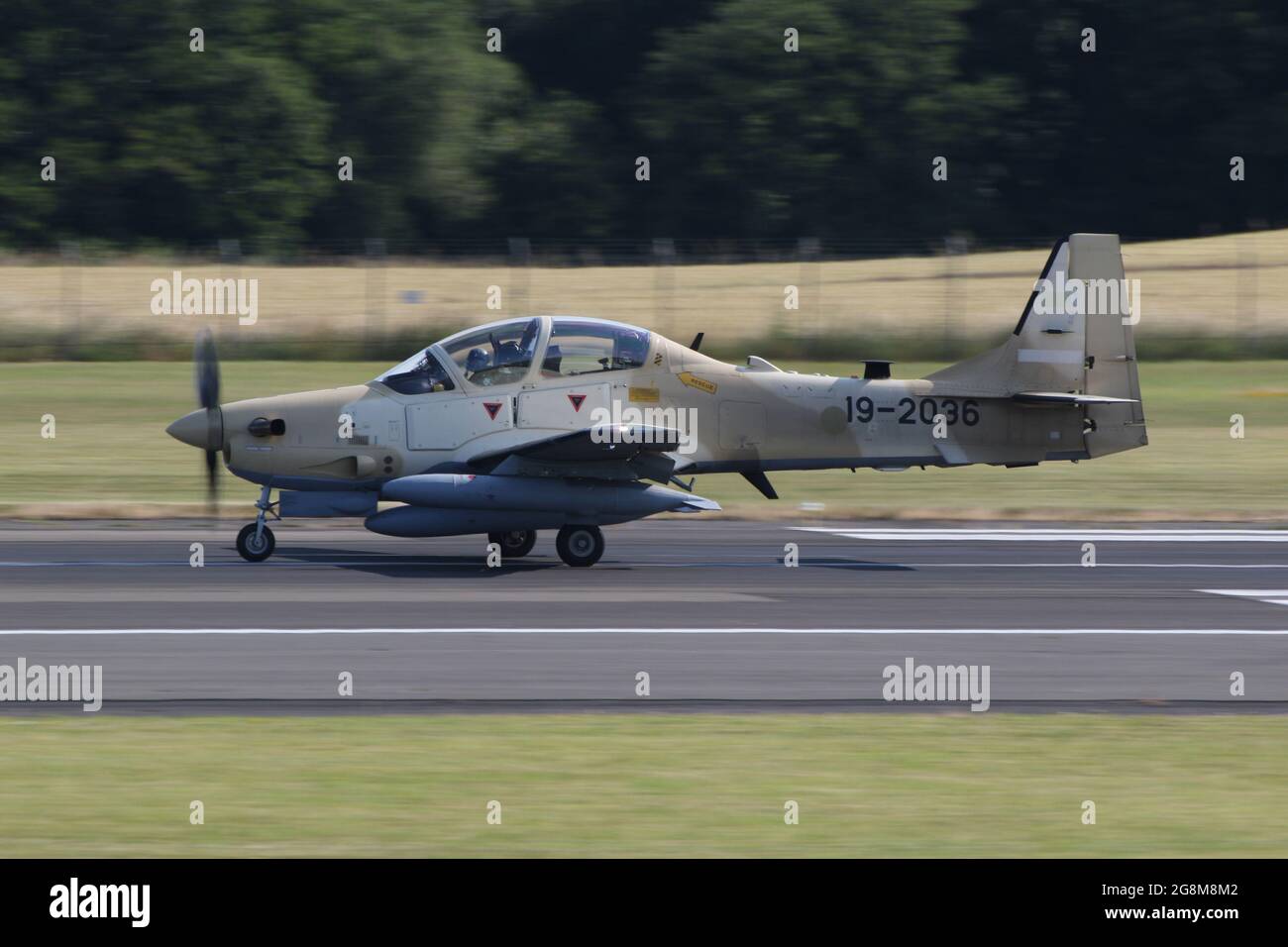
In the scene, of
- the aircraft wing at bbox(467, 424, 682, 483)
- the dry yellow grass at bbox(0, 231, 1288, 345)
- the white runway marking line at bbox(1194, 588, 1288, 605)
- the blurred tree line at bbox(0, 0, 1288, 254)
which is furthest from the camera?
the blurred tree line at bbox(0, 0, 1288, 254)

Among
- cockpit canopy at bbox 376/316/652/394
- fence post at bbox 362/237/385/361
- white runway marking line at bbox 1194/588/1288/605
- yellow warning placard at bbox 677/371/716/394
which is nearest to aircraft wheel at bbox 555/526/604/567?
cockpit canopy at bbox 376/316/652/394

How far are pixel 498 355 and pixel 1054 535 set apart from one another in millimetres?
7592

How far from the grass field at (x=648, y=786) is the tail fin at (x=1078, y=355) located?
760cm

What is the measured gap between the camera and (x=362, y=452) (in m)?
17.0

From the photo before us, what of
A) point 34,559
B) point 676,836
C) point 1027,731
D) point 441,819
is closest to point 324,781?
point 441,819

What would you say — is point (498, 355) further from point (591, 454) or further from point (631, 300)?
point (631, 300)

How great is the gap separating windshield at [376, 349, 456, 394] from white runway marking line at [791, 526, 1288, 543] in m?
5.57

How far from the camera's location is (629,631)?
558 inches

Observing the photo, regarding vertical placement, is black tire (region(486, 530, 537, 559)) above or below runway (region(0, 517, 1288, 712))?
above

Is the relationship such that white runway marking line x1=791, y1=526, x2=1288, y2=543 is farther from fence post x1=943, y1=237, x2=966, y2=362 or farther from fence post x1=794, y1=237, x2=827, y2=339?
fence post x1=794, y1=237, x2=827, y2=339

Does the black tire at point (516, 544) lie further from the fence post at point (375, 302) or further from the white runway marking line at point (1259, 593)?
the fence post at point (375, 302)

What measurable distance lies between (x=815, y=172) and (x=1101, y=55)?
1339cm

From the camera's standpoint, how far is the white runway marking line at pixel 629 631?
1384cm

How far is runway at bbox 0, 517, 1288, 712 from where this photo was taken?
12.0 metres
